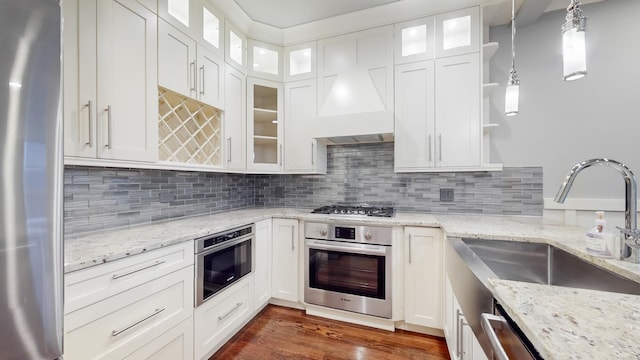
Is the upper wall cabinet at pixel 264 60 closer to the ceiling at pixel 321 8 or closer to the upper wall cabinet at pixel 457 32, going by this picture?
the ceiling at pixel 321 8

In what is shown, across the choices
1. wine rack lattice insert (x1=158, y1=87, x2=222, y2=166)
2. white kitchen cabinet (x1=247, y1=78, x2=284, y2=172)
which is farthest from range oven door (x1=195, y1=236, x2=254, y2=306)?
white kitchen cabinet (x1=247, y1=78, x2=284, y2=172)

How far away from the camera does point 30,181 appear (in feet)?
2.16

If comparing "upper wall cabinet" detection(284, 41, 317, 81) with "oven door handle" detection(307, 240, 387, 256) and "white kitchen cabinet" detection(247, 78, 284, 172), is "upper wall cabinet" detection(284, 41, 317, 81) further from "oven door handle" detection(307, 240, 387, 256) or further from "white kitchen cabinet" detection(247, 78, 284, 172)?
"oven door handle" detection(307, 240, 387, 256)

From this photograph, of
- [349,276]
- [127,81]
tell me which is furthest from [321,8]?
[349,276]

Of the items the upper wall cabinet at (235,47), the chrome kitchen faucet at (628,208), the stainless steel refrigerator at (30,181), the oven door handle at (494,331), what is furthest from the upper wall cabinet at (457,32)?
the stainless steel refrigerator at (30,181)

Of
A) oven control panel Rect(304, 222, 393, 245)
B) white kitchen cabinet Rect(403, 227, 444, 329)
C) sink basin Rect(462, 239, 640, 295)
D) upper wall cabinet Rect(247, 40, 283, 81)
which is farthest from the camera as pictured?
upper wall cabinet Rect(247, 40, 283, 81)

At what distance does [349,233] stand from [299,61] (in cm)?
188

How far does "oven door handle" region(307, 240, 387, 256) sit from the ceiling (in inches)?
83.2

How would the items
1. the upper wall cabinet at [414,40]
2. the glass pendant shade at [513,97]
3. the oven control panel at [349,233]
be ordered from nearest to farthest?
the glass pendant shade at [513,97] < the oven control panel at [349,233] < the upper wall cabinet at [414,40]

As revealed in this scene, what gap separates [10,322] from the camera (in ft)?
2.07

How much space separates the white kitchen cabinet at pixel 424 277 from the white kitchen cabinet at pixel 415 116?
0.64 m

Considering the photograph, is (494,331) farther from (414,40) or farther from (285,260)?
(414,40)

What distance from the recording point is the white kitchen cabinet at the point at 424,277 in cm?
191

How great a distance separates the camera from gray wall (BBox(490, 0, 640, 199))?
1979 mm
